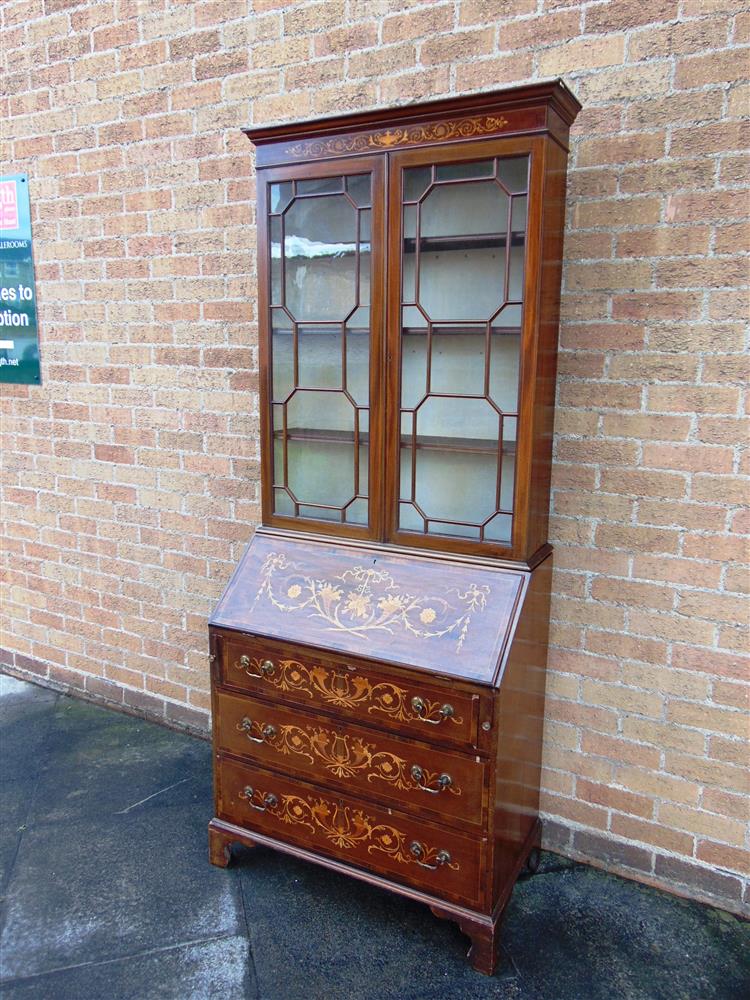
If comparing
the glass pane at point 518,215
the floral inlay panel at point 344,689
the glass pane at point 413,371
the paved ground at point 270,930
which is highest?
the glass pane at point 518,215

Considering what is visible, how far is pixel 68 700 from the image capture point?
3.38m

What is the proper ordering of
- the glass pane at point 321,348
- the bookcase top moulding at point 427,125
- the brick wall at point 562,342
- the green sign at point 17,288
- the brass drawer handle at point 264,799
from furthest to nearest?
the green sign at point 17,288 < the brass drawer handle at point 264,799 < the glass pane at point 321,348 < the brick wall at point 562,342 < the bookcase top moulding at point 427,125

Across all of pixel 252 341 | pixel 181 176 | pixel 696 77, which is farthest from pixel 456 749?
pixel 181 176

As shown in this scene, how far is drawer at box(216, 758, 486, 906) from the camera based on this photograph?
1.89 meters

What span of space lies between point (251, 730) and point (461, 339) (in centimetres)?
130

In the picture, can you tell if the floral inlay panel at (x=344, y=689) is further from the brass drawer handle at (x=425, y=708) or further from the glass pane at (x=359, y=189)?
the glass pane at (x=359, y=189)

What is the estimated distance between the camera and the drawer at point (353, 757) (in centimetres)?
185

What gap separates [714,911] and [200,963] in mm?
1487

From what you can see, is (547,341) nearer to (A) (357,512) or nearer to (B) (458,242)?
(B) (458,242)

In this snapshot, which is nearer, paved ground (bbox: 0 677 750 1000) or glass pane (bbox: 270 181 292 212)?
paved ground (bbox: 0 677 750 1000)

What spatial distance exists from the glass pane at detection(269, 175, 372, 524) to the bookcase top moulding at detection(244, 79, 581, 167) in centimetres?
9

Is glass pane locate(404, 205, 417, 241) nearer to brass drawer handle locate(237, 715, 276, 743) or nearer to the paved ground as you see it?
brass drawer handle locate(237, 715, 276, 743)

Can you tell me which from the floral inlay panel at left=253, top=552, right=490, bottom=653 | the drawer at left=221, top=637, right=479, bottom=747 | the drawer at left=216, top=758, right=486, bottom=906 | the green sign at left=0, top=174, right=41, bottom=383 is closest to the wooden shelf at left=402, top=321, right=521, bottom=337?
the floral inlay panel at left=253, top=552, right=490, bottom=653

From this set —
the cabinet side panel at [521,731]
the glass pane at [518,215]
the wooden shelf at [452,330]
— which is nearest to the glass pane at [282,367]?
the wooden shelf at [452,330]
